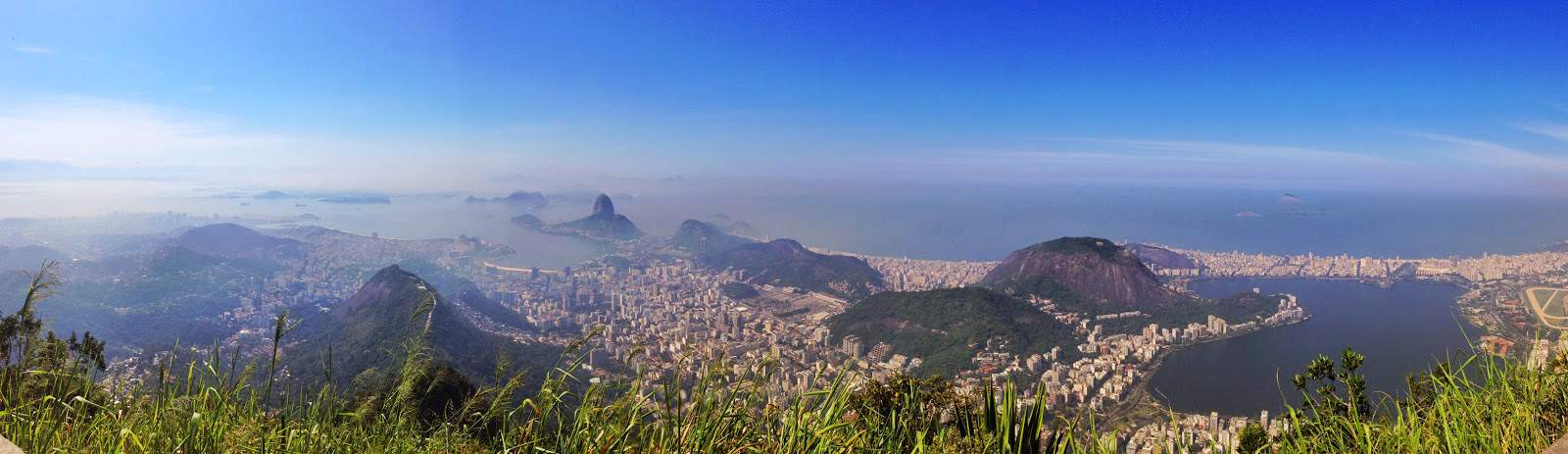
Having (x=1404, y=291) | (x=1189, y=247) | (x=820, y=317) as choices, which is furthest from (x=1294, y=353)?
(x=1189, y=247)

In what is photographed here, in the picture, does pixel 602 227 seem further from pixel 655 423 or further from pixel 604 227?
pixel 655 423

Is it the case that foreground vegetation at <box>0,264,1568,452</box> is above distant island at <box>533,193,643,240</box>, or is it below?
above

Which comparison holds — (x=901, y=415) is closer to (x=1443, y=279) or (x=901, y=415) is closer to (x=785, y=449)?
(x=785, y=449)

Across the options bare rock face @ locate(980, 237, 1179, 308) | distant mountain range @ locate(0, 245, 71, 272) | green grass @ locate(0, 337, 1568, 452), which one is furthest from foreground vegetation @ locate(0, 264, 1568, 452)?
distant mountain range @ locate(0, 245, 71, 272)

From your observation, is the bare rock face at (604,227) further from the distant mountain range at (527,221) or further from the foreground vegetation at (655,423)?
the foreground vegetation at (655,423)

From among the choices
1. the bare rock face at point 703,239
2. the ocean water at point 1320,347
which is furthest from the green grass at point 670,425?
the bare rock face at point 703,239

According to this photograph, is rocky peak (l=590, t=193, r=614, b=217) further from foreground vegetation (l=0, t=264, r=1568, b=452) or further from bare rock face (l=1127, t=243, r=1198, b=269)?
foreground vegetation (l=0, t=264, r=1568, b=452)

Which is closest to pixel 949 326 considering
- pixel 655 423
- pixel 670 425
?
pixel 655 423

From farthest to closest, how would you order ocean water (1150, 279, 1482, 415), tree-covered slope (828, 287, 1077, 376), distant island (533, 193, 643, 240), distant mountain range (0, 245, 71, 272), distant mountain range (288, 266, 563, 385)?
distant island (533, 193, 643, 240) < distant mountain range (0, 245, 71, 272) < tree-covered slope (828, 287, 1077, 376) < distant mountain range (288, 266, 563, 385) < ocean water (1150, 279, 1482, 415)

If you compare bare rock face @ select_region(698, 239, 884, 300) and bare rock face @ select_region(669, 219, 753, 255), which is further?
bare rock face @ select_region(669, 219, 753, 255)
